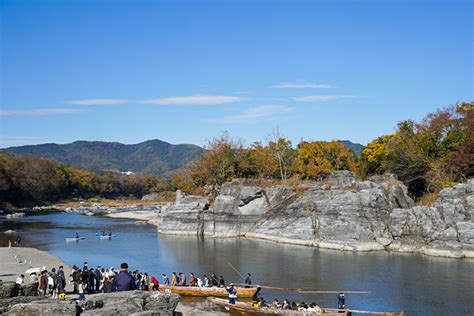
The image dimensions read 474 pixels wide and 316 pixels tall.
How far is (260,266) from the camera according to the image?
176 ft

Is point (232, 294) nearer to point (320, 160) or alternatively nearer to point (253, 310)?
point (253, 310)

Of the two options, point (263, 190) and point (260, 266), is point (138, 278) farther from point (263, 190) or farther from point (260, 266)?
point (263, 190)

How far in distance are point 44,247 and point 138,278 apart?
3494 centimetres

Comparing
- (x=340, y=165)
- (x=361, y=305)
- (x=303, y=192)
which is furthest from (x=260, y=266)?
(x=340, y=165)

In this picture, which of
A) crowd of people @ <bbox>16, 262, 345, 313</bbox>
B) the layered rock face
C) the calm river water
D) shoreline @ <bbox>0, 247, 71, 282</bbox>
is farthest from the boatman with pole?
the layered rock face

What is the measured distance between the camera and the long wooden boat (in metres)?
40.3

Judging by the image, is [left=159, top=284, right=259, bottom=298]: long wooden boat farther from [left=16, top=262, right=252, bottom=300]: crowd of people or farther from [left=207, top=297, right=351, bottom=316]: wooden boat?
[left=207, top=297, right=351, bottom=316]: wooden boat

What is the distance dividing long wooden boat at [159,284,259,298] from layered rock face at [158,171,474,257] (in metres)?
26.0

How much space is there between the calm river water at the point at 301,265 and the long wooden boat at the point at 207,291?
173 centimetres

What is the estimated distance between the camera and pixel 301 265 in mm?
53875

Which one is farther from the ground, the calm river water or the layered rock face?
the layered rock face

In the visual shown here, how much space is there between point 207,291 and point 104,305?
63.9 ft

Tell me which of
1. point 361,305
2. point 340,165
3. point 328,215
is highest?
point 340,165

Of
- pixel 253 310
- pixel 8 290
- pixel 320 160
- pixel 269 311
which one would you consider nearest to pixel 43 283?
pixel 8 290
